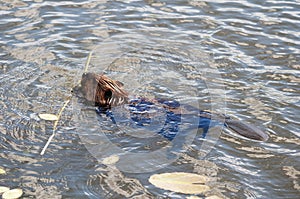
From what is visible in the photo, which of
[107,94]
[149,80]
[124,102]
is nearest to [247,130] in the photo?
[124,102]

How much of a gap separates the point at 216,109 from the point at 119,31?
274 cm

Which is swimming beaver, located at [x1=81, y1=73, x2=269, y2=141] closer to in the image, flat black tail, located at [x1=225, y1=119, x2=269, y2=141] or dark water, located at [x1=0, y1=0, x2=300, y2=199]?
flat black tail, located at [x1=225, y1=119, x2=269, y2=141]

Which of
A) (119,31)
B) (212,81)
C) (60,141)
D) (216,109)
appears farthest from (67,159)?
(119,31)

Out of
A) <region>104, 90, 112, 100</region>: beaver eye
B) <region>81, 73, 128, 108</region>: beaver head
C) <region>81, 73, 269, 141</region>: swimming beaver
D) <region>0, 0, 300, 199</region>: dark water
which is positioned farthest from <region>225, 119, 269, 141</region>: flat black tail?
<region>104, 90, 112, 100</region>: beaver eye

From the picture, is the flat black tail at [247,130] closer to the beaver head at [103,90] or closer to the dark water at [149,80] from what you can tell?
the dark water at [149,80]

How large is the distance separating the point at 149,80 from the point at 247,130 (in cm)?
188

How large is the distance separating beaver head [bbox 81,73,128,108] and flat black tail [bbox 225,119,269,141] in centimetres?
130

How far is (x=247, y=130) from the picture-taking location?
6688 millimetres

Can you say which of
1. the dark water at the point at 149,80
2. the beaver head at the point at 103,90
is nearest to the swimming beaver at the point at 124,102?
the beaver head at the point at 103,90

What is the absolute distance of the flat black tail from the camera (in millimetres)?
6680

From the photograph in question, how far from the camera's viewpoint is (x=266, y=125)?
7.04 metres

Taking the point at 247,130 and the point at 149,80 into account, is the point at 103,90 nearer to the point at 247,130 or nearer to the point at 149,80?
the point at 149,80

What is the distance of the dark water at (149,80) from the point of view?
20.1ft

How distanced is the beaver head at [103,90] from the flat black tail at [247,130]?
4.28 ft
